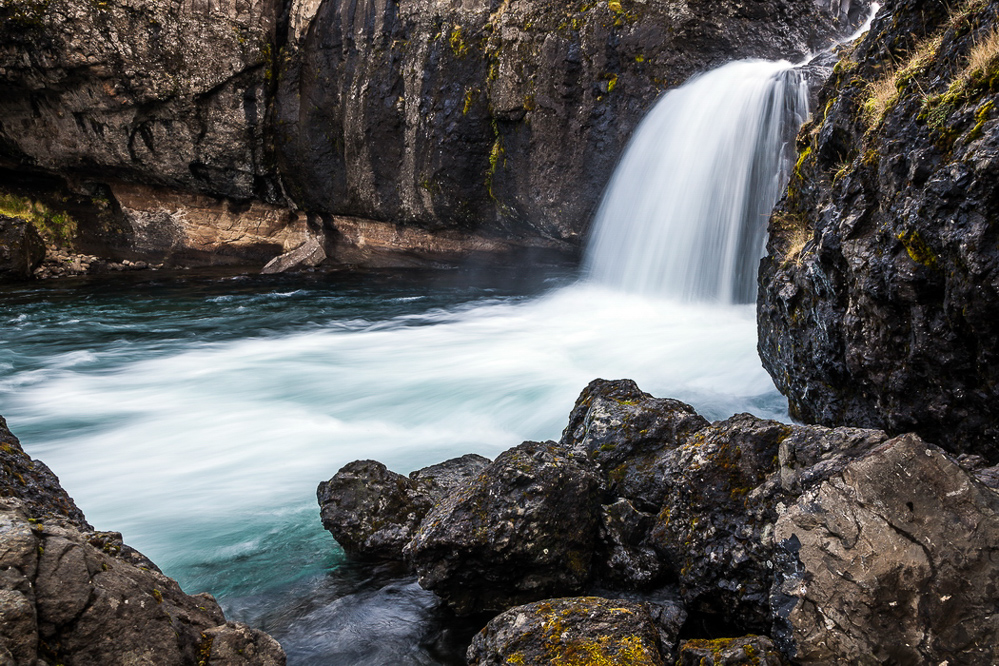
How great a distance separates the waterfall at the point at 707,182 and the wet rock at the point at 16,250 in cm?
1310

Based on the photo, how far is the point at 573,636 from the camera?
118 inches

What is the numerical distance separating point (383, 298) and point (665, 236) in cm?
630

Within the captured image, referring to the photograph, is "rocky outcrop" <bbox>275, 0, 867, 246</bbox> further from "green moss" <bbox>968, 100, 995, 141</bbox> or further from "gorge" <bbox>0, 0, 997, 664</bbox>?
"green moss" <bbox>968, 100, 995, 141</bbox>

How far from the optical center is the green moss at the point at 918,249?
3.76 metres

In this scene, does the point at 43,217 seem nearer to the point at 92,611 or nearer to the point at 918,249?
the point at 92,611

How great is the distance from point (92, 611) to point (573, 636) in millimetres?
1963

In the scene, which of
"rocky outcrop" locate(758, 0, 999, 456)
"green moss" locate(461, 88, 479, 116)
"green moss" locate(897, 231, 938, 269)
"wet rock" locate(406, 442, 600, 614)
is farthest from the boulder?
"green moss" locate(461, 88, 479, 116)

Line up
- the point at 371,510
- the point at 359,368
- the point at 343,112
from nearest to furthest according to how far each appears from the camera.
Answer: the point at 371,510 → the point at 359,368 → the point at 343,112

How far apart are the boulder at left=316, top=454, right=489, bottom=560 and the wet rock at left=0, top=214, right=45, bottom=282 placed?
13907 mm

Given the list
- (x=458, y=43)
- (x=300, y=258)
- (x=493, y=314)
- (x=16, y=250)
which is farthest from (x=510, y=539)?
(x=16, y=250)

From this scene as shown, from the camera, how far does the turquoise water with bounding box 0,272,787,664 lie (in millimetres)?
4719

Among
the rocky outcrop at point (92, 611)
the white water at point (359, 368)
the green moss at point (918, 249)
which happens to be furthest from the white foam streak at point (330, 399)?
the green moss at point (918, 249)

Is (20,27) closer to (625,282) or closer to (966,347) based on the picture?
(625,282)

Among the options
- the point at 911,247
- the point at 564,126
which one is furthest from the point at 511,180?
the point at 911,247
